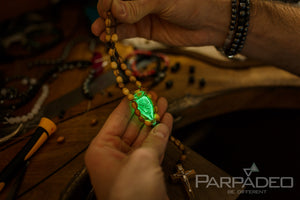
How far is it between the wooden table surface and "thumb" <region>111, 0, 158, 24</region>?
1.47ft

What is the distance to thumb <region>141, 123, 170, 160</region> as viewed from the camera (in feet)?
2.22

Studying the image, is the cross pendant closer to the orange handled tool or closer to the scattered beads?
the orange handled tool

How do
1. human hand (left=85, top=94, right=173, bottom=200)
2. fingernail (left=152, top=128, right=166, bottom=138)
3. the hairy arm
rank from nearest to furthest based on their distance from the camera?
human hand (left=85, top=94, right=173, bottom=200) < fingernail (left=152, top=128, right=166, bottom=138) < the hairy arm

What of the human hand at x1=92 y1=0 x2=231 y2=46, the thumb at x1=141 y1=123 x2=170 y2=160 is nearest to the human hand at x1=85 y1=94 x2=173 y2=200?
the thumb at x1=141 y1=123 x2=170 y2=160

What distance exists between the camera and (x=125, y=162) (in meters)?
0.64

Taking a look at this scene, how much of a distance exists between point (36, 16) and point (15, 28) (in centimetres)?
22

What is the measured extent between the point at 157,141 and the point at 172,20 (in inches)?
24.4

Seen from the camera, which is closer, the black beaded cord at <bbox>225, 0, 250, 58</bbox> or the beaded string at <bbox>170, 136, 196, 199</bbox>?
the beaded string at <bbox>170, 136, 196, 199</bbox>

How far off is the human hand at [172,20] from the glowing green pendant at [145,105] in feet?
1.02

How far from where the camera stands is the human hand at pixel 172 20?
2.73 feet

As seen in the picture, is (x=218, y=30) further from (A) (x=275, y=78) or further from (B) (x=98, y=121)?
(B) (x=98, y=121)

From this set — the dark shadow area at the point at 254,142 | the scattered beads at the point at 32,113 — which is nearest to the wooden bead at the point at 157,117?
the dark shadow area at the point at 254,142

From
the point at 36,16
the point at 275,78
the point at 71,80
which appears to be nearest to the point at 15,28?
the point at 36,16

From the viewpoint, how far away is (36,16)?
5.64 feet
